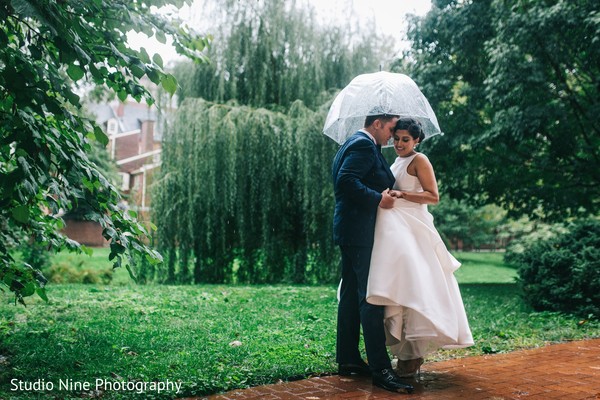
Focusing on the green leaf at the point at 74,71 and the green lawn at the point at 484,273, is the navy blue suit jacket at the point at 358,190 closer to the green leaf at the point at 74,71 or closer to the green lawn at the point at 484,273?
the green leaf at the point at 74,71

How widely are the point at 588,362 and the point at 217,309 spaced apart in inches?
182

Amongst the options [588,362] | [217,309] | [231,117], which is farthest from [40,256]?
[588,362]

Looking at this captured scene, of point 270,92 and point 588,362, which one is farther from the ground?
point 270,92

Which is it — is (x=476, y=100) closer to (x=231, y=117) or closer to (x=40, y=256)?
(x=231, y=117)

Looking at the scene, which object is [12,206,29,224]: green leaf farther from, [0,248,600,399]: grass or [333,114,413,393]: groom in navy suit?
[333,114,413,393]: groom in navy suit

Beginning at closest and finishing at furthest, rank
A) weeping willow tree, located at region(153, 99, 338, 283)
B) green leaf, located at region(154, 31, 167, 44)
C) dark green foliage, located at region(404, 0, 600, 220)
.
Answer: green leaf, located at region(154, 31, 167, 44) < dark green foliage, located at region(404, 0, 600, 220) < weeping willow tree, located at region(153, 99, 338, 283)

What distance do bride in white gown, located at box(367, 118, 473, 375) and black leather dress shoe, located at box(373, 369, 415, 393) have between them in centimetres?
28

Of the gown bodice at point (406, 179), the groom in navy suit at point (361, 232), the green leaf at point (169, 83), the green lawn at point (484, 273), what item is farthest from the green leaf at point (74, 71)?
the green lawn at point (484, 273)

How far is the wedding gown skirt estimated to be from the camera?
3.87 meters

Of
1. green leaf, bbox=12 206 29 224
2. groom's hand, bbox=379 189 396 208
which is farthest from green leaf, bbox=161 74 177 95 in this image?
groom's hand, bbox=379 189 396 208

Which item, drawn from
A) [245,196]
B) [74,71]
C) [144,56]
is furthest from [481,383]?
[245,196]

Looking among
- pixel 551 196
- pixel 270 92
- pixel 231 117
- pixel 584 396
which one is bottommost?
pixel 584 396

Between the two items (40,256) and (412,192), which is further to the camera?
(40,256)

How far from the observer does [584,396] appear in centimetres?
364
